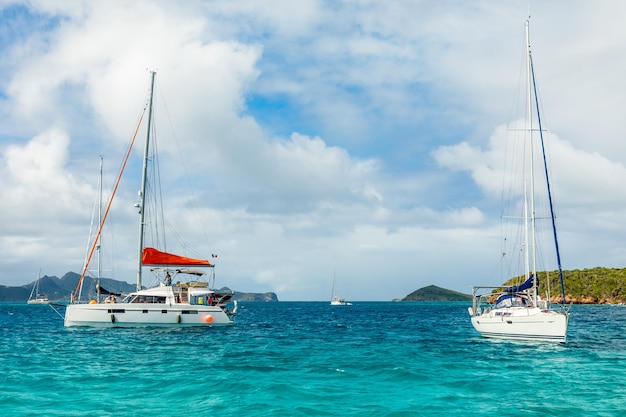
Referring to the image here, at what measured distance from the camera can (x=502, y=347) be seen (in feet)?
112

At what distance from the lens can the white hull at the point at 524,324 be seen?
3459 cm

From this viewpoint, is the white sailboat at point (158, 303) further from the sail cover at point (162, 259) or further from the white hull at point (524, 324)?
the white hull at point (524, 324)

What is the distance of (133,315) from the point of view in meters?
42.9

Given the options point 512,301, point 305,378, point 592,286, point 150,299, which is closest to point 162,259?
point 150,299

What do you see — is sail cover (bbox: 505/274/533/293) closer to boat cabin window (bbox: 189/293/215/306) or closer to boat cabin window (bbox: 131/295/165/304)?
boat cabin window (bbox: 189/293/215/306)

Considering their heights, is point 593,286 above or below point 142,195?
below

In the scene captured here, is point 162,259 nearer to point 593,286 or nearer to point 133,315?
point 133,315

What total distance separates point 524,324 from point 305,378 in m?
20.6

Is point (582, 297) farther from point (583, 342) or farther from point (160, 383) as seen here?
point (160, 383)

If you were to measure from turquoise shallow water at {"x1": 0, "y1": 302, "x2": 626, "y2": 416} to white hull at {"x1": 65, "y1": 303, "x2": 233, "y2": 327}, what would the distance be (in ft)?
19.4

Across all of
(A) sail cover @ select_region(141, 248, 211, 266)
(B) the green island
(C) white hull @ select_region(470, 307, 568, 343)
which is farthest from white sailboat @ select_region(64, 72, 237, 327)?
(B) the green island

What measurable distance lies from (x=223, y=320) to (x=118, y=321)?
9.18 m

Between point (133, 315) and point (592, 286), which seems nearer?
point (133, 315)

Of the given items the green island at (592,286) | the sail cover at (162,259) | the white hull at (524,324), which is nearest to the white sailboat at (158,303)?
the sail cover at (162,259)
